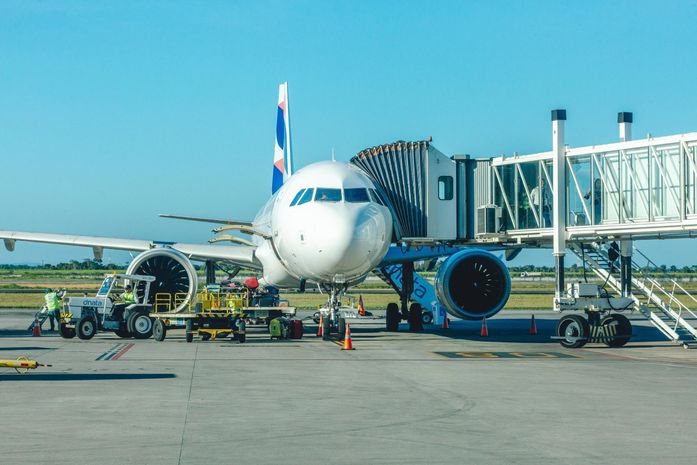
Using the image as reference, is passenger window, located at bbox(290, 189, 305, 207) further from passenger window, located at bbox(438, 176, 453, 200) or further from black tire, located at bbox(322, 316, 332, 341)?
passenger window, located at bbox(438, 176, 453, 200)

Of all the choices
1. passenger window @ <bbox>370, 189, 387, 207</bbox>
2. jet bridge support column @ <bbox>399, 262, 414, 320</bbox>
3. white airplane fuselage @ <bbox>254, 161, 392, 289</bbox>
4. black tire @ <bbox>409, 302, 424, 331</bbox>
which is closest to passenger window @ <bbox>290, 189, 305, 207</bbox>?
white airplane fuselage @ <bbox>254, 161, 392, 289</bbox>

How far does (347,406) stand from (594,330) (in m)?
13.1

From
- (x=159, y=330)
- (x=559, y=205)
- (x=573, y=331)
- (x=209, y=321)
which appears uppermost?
(x=559, y=205)

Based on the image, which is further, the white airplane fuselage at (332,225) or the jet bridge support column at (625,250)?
the jet bridge support column at (625,250)

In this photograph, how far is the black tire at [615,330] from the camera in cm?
2453

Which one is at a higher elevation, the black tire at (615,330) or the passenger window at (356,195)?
the passenger window at (356,195)

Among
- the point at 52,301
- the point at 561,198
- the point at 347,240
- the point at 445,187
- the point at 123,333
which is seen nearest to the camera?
the point at 347,240

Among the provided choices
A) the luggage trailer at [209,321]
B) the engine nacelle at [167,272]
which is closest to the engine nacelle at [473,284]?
the luggage trailer at [209,321]

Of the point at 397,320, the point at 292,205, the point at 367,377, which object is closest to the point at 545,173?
the point at 292,205

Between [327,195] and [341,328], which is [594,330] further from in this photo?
[327,195]

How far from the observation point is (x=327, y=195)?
2398cm

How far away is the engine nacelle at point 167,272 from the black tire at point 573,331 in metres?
10.9

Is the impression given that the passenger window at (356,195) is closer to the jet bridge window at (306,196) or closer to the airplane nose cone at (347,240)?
the airplane nose cone at (347,240)

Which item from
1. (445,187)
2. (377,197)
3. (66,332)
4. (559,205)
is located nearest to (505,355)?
(559,205)
